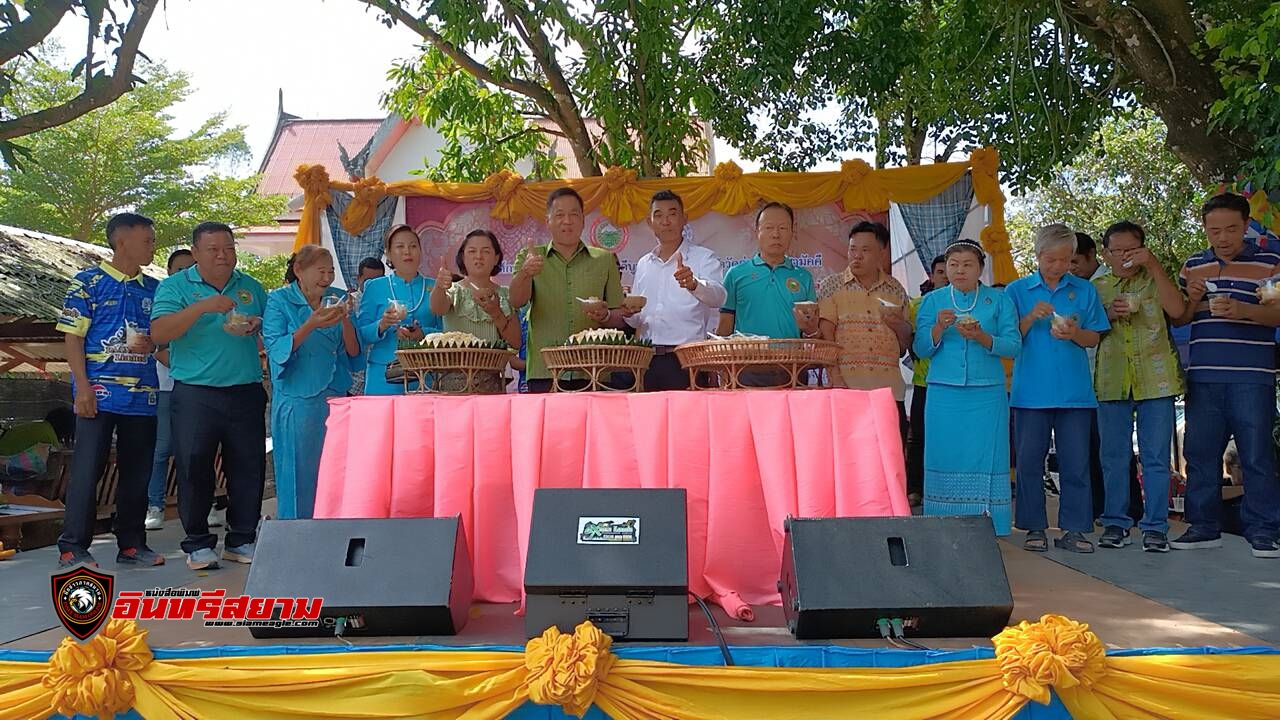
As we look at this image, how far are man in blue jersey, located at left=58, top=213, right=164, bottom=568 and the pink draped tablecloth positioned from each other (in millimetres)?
1512

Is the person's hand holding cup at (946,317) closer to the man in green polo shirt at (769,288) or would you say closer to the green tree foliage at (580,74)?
the man in green polo shirt at (769,288)

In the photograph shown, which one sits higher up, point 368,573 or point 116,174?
point 116,174

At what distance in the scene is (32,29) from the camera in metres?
4.39

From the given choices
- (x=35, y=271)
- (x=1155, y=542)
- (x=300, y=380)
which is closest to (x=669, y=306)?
(x=300, y=380)

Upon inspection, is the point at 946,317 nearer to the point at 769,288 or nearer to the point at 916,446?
the point at 769,288

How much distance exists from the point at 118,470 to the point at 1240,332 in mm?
5066

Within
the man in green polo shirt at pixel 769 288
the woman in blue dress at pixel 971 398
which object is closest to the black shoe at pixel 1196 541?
the woman in blue dress at pixel 971 398

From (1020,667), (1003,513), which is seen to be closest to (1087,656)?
(1020,667)

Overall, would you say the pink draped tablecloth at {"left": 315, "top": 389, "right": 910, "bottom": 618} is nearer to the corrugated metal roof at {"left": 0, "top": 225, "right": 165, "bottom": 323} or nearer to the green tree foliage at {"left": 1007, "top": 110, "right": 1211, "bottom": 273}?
the corrugated metal roof at {"left": 0, "top": 225, "right": 165, "bottom": 323}

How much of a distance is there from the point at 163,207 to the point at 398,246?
13936 millimetres

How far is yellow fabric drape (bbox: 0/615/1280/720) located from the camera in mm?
2090

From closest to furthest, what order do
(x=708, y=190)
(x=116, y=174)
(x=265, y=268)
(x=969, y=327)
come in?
(x=969, y=327), (x=708, y=190), (x=116, y=174), (x=265, y=268)

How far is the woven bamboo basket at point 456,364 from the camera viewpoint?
3027mm

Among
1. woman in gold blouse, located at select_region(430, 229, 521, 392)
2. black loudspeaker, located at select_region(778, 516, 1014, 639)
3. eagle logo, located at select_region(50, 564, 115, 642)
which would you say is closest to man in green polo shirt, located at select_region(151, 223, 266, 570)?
woman in gold blouse, located at select_region(430, 229, 521, 392)
